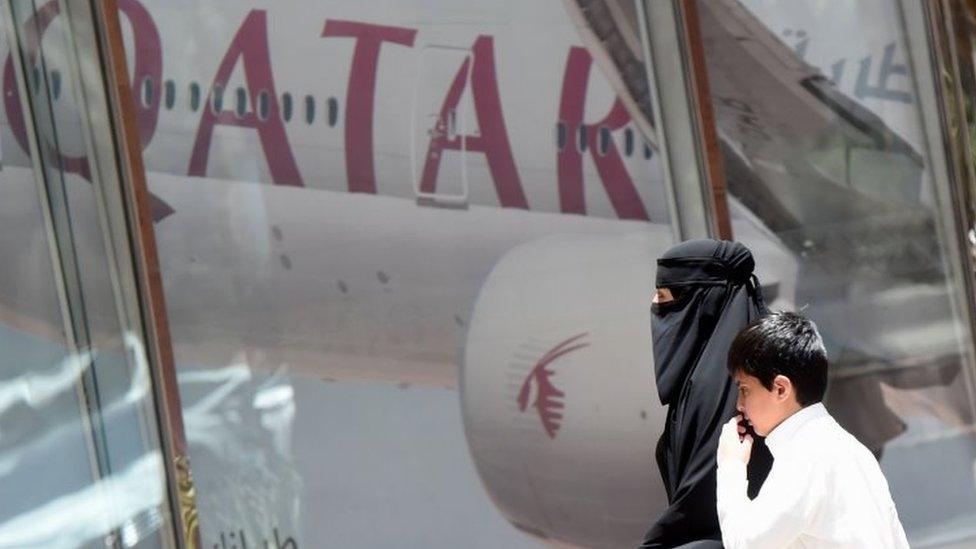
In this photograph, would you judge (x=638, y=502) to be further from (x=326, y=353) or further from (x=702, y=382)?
(x=702, y=382)

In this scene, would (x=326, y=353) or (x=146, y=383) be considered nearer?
(x=146, y=383)

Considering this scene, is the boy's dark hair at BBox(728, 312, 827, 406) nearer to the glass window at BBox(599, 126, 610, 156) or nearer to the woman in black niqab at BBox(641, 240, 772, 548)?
the woman in black niqab at BBox(641, 240, 772, 548)

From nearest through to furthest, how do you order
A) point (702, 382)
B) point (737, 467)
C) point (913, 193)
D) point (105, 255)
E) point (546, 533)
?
point (737, 467) < point (702, 382) < point (105, 255) < point (546, 533) < point (913, 193)

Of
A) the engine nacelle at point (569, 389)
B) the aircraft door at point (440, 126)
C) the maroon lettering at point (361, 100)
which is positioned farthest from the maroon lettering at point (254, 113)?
the engine nacelle at point (569, 389)

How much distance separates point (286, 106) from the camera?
18.2 feet

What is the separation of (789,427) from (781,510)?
0.61 ft

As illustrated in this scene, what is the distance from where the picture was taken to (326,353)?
5629 mm

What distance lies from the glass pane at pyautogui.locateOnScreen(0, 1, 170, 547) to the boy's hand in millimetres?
2665

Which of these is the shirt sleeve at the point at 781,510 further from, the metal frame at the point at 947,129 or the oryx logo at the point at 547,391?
the metal frame at the point at 947,129

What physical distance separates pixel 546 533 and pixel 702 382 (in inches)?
110

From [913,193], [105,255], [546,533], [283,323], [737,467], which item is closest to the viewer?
[737,467]

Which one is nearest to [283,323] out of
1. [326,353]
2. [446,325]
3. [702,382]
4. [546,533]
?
[326,353]

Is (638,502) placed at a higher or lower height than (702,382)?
lower

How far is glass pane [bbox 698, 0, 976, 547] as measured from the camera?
649 centimetres
